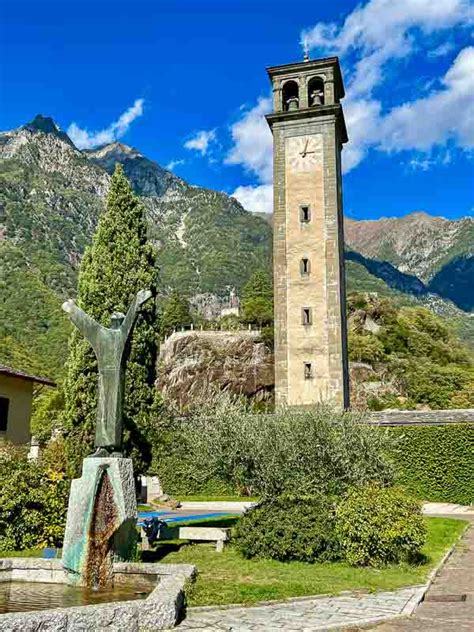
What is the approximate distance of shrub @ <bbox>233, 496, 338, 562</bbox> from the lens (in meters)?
12.8

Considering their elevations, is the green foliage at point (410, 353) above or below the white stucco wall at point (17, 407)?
above

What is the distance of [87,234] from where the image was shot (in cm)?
16000

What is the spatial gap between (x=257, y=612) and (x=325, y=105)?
28381 mm

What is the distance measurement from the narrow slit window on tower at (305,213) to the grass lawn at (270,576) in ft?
65.3

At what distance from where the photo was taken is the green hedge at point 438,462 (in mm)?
27438

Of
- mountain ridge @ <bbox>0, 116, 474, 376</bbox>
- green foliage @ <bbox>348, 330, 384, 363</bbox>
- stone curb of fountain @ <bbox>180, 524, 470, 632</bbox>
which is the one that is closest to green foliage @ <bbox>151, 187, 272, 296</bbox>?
mountain ridge @ <bbox>0, 116, 474, 376</bbox>

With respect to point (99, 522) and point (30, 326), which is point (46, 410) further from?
point (99, 522)

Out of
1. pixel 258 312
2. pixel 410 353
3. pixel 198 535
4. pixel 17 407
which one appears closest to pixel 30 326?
pixel 258 312

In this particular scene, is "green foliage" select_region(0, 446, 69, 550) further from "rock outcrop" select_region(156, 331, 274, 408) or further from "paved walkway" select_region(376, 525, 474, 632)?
"rock outcrop" select_region(156, 331, 274, 408)

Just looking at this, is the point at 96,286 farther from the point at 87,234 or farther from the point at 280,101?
the point at 87,234

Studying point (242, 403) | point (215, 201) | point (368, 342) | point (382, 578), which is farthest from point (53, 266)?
point (382, 578)

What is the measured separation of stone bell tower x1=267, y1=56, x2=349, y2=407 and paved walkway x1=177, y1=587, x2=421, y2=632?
19821 millimetres

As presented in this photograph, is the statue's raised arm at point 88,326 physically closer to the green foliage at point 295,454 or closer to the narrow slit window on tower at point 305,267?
the green foliage at point 295,454

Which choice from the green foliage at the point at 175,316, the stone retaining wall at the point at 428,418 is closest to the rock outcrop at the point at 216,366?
the green foliage at the point at 175,316
